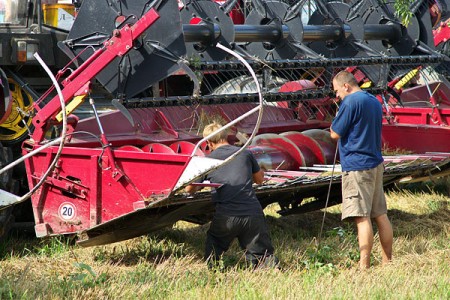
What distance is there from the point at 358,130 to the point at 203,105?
1719 mm

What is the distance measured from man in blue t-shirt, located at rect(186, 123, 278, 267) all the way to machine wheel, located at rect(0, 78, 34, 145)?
1.45 m

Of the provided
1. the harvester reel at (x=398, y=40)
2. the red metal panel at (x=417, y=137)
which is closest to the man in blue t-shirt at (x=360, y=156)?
the red metal panel at (x=417, y=137)

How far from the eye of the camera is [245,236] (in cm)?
541

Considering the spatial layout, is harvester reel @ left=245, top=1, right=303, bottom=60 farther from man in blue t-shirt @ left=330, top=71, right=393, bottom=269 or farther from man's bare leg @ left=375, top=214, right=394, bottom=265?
man's bare leg @ left=375, top=214, right=394, bottom=265

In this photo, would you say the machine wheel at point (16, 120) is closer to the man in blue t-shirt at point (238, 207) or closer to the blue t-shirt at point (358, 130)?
the man in blue t-shirt at point (238, 207)

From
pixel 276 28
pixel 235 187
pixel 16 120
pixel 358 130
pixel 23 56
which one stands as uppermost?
pixel 23 56

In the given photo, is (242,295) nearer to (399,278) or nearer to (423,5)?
(399,278)

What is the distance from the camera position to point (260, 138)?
6.73 m

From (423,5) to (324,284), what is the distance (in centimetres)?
437

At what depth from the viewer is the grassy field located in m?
4.68

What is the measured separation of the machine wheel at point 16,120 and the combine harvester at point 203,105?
22cm

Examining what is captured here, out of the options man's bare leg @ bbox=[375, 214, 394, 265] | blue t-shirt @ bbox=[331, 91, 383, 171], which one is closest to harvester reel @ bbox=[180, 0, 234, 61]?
blue t-shirt @ bbox=[331, 91, 383, 171]

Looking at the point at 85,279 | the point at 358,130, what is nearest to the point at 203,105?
the point at 358,130

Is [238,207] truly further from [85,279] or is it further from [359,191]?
[85,279]
